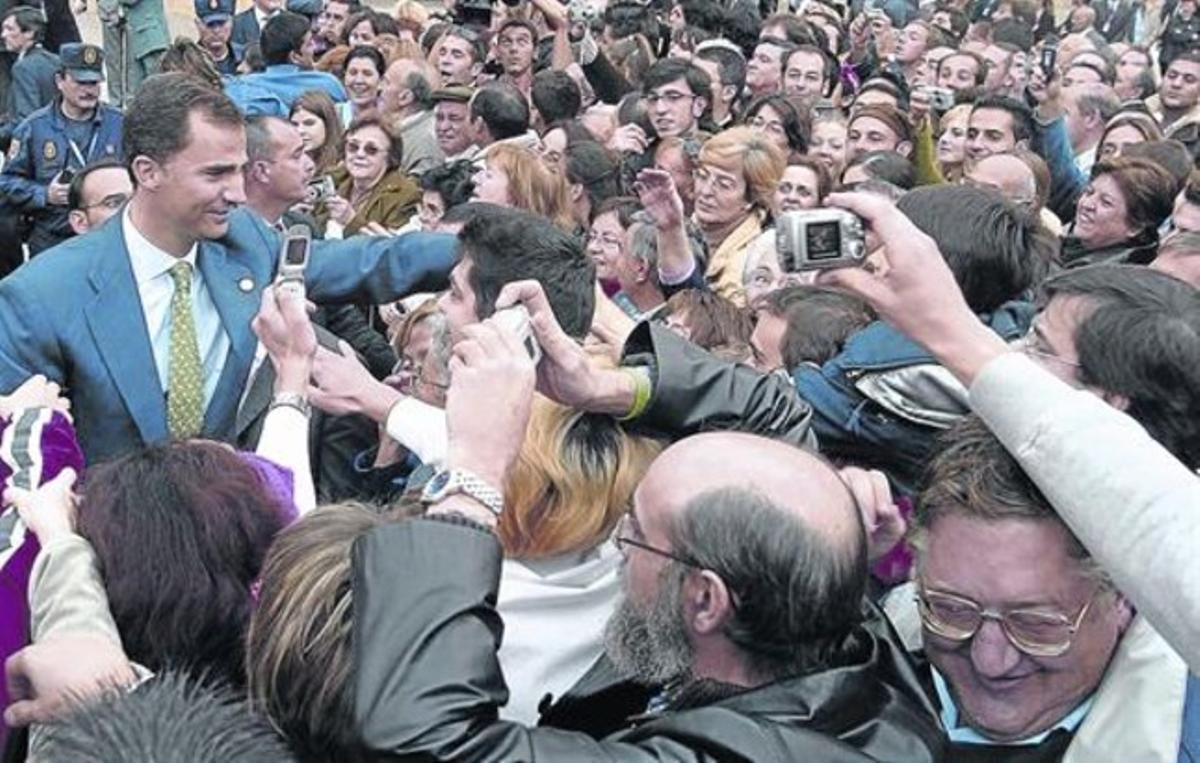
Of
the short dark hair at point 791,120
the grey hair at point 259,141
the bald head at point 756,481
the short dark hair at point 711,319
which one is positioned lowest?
the short dark hair at point 791,120

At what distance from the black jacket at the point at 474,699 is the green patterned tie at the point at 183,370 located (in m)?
1.91

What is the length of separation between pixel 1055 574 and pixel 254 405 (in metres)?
2.17

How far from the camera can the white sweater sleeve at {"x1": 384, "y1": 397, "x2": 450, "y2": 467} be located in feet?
9.07

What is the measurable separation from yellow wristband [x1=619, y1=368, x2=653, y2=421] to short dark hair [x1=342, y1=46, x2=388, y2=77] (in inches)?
283

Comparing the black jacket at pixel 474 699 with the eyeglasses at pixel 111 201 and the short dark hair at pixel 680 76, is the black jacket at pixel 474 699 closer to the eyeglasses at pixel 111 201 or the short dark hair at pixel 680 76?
the eyeglasses at pixel 111 201

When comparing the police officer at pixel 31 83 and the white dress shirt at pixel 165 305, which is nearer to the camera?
the white dress shirt at pixel 165 305

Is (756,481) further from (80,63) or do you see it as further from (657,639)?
(80,63)

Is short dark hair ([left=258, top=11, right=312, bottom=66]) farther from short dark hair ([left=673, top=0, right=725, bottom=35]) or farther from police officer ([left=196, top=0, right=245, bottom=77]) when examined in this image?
short dark hair ([left=673, top=0, right=725, bottom=35])

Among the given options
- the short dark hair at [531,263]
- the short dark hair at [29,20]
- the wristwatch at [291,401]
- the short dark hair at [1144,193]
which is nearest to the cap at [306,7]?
the short dark hair at [29,20]

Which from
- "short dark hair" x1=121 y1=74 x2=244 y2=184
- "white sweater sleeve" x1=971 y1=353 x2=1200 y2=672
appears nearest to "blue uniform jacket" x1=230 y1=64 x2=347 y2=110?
"short dark hair" x1=121 y1=74 x2=244 y2=184

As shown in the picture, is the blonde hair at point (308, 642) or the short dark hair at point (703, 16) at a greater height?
the blonde hair at point (308, 642)

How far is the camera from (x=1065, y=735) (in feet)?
6.24

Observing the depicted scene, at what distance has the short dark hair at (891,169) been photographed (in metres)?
5.91

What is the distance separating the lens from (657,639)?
1.82m
